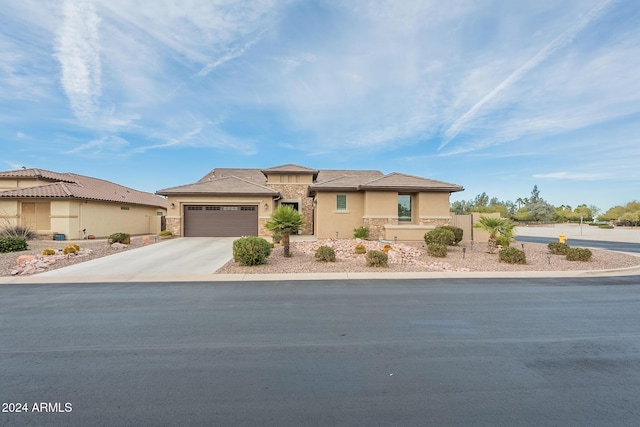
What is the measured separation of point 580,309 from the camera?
689cm

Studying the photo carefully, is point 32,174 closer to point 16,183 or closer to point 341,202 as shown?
point 16,183

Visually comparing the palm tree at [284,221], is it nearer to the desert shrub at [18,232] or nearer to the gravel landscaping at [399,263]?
the gravel landscaping at [399,263]

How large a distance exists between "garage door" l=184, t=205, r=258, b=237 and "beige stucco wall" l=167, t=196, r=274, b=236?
0.35 meters

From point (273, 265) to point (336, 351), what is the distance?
792 cm

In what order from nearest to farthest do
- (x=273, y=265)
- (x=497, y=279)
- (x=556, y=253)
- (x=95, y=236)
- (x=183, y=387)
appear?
(x=183, y=387) → (x=497, y=279) → (x=273, y=265) → (x=556, y=253) → (x=95, y=236)

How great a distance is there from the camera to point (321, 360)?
4402mm

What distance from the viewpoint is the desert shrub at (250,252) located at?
11938 millimetres

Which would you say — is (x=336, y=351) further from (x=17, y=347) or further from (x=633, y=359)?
(x=17, y=347)

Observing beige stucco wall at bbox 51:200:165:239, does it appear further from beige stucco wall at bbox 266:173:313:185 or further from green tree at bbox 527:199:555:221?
green tree at bbox 527:199:555:221

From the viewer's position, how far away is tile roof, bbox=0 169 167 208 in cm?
2133

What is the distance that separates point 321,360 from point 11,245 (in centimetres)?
1991

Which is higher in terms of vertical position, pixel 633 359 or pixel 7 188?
pixel 7 188

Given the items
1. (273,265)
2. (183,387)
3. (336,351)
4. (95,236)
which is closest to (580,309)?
(336,351)

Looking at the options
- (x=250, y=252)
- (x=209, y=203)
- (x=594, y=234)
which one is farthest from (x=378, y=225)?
(x=594, y=234)
